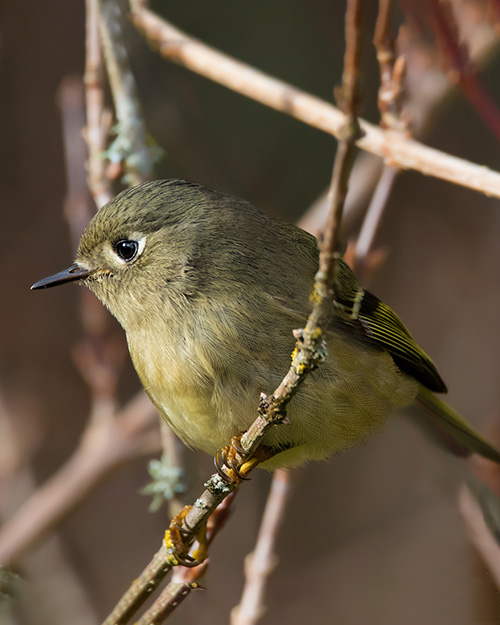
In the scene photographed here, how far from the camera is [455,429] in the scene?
3.11 metres

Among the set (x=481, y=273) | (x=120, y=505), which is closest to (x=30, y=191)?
(x=120, y=505)

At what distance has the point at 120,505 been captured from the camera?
468cm

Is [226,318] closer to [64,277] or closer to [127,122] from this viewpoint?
[64,277]

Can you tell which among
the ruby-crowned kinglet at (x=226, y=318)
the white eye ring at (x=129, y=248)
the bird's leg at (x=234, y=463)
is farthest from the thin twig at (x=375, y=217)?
the bird's leg at (x=234, y=463)

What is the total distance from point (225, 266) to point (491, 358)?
275cm

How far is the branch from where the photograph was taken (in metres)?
2.05

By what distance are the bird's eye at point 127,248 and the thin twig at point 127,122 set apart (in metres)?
0.57

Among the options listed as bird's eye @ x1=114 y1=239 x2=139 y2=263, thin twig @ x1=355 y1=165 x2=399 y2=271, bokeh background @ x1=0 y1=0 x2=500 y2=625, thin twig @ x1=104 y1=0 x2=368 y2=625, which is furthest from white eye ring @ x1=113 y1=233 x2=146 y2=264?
bokeh background @ x1=0 y1=0 x2=500 y2=625

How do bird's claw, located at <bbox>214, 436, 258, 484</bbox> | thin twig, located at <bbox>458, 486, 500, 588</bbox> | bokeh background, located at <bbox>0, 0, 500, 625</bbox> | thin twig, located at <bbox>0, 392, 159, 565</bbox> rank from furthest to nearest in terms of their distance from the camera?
bokeh background, located at <bbox>0, 0, 500, 625</bbox>
thin twig, located at <bbox>0, 392, 159, 565</bbox>
thin twig, located at <bbox>458, 486, 500, 588</bbox>
bird's claw, located at <bbox>214, 436, 258, 484</bbox>

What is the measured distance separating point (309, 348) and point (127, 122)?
173 cm

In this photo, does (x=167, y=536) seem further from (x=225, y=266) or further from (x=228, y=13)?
(x=228, y=13)

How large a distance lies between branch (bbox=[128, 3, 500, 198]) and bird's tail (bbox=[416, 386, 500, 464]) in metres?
1.14

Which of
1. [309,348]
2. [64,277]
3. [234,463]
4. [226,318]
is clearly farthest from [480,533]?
[64,277]

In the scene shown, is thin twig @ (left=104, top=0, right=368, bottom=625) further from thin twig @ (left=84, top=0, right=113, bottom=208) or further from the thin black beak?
thin twig @ (left=84, top=0, right=113, bottom=208)
